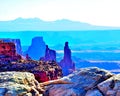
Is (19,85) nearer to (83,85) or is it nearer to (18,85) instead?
(18,85)

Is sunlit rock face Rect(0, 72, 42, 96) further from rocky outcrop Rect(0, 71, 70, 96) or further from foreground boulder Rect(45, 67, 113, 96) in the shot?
foreground boulder Rect(45, 67, 113, 96)

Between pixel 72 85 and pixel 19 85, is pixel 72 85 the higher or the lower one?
the lower one

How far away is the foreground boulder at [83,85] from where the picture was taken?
15023 mm

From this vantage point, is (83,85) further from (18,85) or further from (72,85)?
(18,85)

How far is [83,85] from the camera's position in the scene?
1542cm

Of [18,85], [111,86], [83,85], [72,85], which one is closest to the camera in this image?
[111,86]

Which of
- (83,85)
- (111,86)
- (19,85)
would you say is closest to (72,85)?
(83,85)

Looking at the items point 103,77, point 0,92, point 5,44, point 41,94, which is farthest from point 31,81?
point 5,44

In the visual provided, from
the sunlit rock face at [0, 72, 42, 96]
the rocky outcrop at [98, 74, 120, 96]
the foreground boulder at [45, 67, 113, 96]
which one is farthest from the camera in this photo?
the foreground boulder at [45, 67, 113, 96]

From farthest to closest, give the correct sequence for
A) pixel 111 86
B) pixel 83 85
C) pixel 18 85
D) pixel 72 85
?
pixel 72 85
pixel 83 85
pixel 18 85
pixel 111 86

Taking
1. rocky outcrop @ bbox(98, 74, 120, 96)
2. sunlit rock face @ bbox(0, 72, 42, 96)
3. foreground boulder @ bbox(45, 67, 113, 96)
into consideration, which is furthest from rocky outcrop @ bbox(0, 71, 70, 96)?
rocky outcrop @ bbox(98, 74, 120, 96)

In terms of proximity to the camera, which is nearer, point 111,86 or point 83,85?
point 111,86

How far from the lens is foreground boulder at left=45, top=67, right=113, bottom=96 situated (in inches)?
591

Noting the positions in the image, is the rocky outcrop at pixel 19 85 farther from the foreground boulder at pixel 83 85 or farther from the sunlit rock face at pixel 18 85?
the foreground boulder at pixel 83 85
